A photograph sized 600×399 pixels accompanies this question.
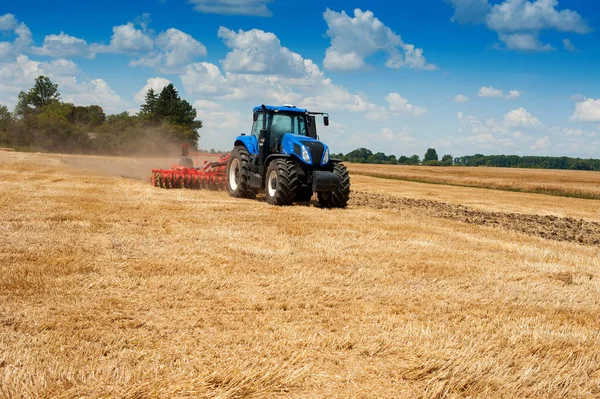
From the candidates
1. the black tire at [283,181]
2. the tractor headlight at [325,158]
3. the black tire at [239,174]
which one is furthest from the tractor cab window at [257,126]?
the tractor headlight at [325,158]

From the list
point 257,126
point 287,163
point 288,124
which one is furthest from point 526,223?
point 257,126

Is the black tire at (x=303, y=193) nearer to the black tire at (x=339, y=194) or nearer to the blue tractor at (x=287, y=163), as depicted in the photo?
→ the blue tractor at (x=287, y=163)

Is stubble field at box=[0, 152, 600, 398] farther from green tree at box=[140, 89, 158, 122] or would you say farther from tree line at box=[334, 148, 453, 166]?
tree line at box=[334, 148, 453, 166]

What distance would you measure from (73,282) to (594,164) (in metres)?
133

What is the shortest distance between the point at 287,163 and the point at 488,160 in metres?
128

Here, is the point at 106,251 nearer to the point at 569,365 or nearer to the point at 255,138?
the point at 569,365

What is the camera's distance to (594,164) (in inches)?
4761

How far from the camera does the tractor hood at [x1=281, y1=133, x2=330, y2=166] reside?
13477 mm

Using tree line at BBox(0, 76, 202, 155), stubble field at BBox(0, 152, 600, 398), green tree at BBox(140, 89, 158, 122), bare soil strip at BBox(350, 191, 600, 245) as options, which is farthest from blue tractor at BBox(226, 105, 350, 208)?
green tree at BBox(140, 89, 158, 122)

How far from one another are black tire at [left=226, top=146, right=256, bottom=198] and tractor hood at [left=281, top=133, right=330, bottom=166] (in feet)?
4.67

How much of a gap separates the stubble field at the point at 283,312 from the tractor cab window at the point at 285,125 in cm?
526

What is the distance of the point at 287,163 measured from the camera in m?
13.4

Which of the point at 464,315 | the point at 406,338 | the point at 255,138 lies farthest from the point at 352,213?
the point at 406,338

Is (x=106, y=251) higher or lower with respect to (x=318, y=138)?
lower
